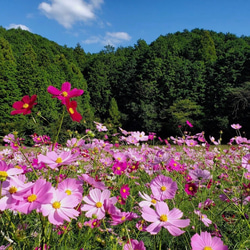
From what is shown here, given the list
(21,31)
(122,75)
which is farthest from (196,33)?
(21,31)

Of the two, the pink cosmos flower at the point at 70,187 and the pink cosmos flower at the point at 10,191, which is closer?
the pink cosmos flower at the point at 10,191

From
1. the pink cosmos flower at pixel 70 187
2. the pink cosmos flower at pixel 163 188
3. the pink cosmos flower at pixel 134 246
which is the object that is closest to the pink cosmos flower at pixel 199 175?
the pink cosmos flower at pixel 163 188

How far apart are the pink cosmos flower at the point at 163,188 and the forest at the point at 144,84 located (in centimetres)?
1619

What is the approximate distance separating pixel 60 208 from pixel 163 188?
0.36 meters

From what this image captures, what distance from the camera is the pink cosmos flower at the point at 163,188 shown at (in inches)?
31.1

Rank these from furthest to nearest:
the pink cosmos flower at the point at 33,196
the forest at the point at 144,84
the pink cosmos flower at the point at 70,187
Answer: the forest at the point at 144,84 < the pink cosmos flower at the point at 70,187 < the pink cosmos flower at the point at 33,196

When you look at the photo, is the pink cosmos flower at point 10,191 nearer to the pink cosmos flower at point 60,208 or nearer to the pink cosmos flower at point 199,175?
the pink cosmos flower at point 60,208

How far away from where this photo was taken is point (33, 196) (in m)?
0.55

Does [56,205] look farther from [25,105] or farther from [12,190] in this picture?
[25,105]

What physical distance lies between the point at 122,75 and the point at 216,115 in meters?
10.4

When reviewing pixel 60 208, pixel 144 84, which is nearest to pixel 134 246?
pixel 60 208

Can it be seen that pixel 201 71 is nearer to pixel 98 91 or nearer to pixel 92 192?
pixel 98 91

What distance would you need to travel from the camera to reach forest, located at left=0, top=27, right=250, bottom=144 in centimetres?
1930

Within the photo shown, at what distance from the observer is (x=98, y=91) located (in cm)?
2586
